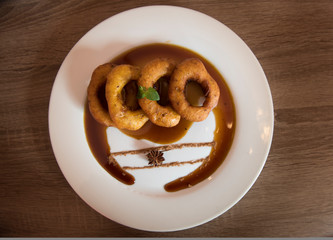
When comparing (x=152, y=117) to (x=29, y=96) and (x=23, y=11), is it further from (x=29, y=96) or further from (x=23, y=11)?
(x=23, y=11)

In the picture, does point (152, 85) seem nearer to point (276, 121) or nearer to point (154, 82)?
point (154, 82)

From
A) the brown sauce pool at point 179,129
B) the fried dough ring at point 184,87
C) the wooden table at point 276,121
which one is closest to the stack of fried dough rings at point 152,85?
the fried dough ring at point 184,87

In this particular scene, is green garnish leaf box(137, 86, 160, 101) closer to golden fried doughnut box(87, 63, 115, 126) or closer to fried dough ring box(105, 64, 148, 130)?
fried dough ring box(105, 64, 148, 130)

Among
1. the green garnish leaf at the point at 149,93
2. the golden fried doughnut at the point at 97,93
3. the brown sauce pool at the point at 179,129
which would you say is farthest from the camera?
the brown sauce pool at the point at 179,129

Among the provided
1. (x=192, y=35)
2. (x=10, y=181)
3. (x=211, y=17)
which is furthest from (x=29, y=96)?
(x=211, y=17)

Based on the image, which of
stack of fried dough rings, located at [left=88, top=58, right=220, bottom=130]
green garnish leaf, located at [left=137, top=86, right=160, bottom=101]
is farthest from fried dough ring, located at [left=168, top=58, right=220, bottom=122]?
green garnish leaf, located at [left=137, top=86, right=160, bottom=101]

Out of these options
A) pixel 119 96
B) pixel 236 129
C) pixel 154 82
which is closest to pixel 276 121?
pixel 236 129

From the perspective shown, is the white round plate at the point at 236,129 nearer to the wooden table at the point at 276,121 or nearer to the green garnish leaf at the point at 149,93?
the wooden table at the point at 276,121
